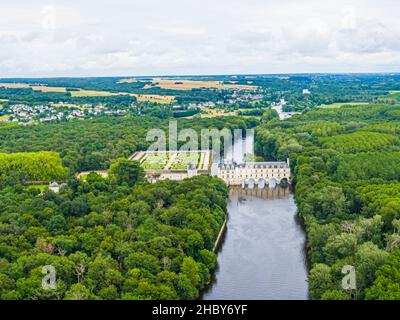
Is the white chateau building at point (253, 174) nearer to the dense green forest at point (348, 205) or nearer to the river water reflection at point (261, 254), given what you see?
the dense green forest at point (348, 205)

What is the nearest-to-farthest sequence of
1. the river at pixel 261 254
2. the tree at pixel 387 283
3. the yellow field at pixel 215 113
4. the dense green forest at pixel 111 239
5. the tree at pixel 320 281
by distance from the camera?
1. the tree at pixel 387 283
2. the dense green forest at pixel 111 239
3. the tree at pixel 320 281
4. the river at pixel 261 254
5. the yellow field at pixel 215 113

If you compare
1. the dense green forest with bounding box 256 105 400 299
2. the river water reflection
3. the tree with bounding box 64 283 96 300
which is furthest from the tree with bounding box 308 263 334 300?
the tree with bounding box 64 283 96 300

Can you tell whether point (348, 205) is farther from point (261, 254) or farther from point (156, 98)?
point (156, 98)

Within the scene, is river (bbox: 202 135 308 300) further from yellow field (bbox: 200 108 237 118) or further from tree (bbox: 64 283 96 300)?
yellow field (bbox: 200 108 237 118)

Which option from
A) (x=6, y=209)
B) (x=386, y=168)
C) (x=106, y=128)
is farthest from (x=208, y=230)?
(x=106, y=128)

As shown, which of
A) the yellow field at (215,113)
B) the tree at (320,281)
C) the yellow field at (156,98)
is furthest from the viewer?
the yellow field at (156,98)

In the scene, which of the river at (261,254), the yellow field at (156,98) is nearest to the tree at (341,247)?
the river at (261,254)

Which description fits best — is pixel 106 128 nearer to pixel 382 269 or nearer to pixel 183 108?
pixel 183 108
